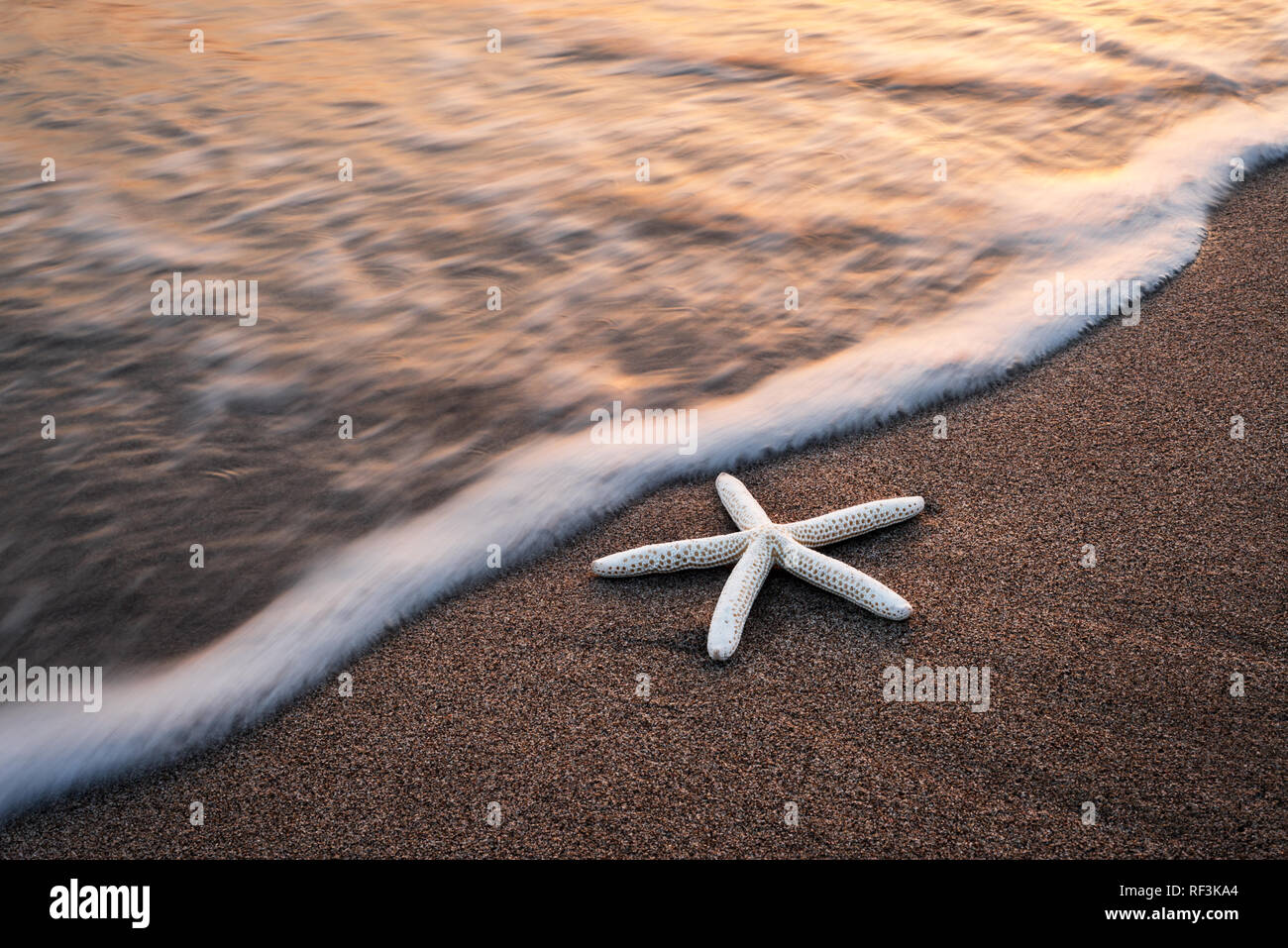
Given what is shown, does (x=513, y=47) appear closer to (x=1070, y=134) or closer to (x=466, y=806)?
(x=1070, y=134)

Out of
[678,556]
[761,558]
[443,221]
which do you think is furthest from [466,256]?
[761,558]

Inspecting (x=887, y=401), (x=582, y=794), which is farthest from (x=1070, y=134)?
(x=582, y=794)

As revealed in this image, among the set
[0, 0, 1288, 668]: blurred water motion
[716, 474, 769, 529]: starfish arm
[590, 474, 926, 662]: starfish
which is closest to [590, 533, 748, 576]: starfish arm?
[590, 474, 926, 662]: starfish

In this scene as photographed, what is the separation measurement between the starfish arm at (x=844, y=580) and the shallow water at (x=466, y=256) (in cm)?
65

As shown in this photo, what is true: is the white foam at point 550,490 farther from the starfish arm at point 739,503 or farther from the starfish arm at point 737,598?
the starfish arm at point 737,598

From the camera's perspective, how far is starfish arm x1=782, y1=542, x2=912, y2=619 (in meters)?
2.50

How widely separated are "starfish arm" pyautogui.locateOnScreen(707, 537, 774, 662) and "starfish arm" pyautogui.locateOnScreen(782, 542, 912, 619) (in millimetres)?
73

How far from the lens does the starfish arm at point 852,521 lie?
2.71 meters

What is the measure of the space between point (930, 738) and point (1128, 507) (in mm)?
1139

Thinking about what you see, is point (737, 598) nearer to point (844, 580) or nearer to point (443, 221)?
point (844, 580)

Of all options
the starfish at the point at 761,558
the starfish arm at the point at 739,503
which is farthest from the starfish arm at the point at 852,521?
the starfish arm at the point at 739,503

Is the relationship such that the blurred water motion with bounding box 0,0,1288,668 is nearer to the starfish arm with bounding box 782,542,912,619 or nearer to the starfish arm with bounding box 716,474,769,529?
the starfish arm with bounding box 716,474,769,529

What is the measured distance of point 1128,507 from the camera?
284 centimetres

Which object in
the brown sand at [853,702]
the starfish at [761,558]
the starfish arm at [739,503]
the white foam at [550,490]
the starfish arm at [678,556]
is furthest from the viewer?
the starfish arm at [739,503]
